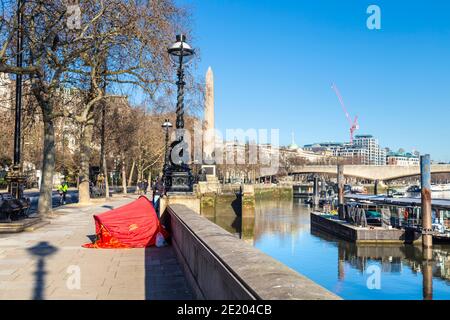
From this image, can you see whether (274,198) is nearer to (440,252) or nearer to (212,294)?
(440,252)

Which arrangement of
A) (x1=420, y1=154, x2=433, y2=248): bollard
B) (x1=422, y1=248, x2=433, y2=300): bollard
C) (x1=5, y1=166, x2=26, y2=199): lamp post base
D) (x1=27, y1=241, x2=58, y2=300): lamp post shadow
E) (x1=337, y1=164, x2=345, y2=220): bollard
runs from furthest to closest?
(x1=337, y1=164, x2=345, y2=220): bollard → (x1=420, y1=154, x2=433, y2=248): bollard → (x1=422, y1=248, x2=433, y2=300): bollard → (x1=5, y1=166, x2=26, y2=199): lamp post base → (x1=27, y1=241, x2=58, y2=300): lamp post shadow

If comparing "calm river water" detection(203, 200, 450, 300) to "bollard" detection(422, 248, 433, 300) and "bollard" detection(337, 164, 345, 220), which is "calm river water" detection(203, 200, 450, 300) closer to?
"bollard" detection(422, 248, 433, 300)

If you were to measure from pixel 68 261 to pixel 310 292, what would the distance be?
26.8 feet

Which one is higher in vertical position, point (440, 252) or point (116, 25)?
point (116, 25)

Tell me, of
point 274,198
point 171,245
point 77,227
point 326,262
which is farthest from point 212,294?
point 274,198

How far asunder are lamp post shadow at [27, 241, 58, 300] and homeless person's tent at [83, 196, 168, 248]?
1039 mm

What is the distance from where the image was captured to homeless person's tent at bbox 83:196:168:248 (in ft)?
41.2

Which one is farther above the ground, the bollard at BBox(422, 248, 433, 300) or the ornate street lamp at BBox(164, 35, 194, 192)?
the ornate street lamp at BBox(164, 35, 194, 192)

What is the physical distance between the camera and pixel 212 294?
5.29 metres

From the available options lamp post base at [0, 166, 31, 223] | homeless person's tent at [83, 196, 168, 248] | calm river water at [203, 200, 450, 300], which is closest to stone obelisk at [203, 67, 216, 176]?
calm river water at [203, 200, 450, 300]

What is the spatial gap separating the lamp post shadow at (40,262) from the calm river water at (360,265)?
11.0m

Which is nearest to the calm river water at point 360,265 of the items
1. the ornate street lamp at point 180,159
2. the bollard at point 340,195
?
the bollard at point 340,195

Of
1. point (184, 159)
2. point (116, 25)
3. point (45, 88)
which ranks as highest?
point (116, 25)
